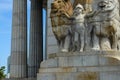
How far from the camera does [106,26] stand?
18.8 metres

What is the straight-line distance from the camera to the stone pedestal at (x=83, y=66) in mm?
17875

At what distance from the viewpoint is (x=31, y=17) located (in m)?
55.9

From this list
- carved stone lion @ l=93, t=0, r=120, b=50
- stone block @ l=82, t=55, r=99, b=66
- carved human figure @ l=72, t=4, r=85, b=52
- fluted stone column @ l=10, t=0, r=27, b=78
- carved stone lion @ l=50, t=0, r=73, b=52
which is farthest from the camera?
fluted stone column @ l=10, t=0, r=27, b=78

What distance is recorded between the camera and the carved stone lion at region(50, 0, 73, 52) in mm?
19859

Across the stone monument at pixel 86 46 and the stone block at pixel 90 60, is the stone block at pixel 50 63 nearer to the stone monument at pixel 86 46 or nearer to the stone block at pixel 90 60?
the stone monument at pixel 86 46

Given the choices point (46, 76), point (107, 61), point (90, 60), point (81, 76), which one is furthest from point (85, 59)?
point (46, 76)

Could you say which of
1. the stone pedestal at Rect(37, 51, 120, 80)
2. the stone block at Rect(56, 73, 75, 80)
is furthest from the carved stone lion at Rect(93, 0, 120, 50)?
the stone block at Rect(56, 73, 75, 80)

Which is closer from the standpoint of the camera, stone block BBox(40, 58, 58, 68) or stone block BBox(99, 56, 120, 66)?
stone block BBox(99, 56, 120, 66)

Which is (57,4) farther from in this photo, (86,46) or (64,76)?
(64,76)

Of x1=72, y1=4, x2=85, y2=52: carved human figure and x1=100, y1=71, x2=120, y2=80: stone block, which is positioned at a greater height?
x1=72, y1=4, x2=85, y2=52: carved human figure

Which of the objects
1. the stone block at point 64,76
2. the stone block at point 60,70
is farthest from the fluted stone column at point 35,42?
the stone block at point 64,76

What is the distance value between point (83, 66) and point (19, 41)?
29.8 metres

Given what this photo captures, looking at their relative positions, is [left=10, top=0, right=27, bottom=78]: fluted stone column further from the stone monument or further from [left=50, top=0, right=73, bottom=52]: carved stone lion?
the stone monument

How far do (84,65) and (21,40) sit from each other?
29876mm
